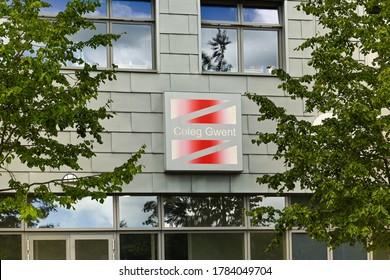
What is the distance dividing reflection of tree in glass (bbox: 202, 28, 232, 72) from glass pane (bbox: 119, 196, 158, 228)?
12.1 feet

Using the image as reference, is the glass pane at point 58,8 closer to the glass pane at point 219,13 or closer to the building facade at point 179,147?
the building facade at point 179,147

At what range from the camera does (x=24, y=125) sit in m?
14.8

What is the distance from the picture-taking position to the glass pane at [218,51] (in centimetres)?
2223

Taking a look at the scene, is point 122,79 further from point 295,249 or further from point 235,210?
point 295,249

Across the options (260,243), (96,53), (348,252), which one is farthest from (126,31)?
(348,252)

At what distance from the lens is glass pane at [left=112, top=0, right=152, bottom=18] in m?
21.7

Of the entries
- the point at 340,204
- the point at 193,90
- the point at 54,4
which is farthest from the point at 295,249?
the point at 54,4

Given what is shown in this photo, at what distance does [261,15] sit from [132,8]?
136 inches

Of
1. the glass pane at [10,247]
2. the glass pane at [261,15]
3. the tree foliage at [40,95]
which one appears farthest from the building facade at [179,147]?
the tree foliage at [40,95]

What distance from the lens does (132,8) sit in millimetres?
21844

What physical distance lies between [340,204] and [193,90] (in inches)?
262

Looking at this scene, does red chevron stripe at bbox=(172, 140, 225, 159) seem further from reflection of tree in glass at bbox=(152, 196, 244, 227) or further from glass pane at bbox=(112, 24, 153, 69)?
glass pane at bbox=(112, 24, 153, 69)

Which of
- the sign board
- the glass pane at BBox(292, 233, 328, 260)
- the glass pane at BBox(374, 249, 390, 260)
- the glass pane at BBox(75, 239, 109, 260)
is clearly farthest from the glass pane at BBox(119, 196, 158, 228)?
the glass pane at BBox(374, 249, 390, 260)

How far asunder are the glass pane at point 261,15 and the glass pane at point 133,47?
2676 mm
